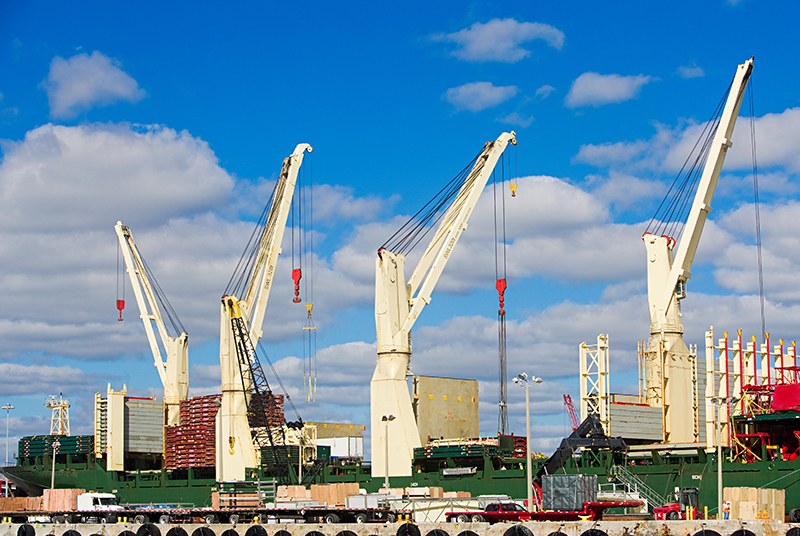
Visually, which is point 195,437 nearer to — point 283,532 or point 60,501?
point 60,501

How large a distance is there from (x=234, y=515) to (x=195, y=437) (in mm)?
34610

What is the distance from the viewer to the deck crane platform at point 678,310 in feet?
212

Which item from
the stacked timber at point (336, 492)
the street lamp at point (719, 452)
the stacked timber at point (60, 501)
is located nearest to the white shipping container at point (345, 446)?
the stacked timber at point (336, 492)

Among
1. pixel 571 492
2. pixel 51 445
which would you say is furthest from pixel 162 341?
pixel 571 492

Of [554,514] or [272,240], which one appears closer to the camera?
[554,514]

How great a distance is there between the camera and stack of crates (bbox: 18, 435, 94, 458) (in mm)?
85875

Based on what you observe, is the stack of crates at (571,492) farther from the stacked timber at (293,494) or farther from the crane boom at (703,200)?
the crane boom at (703,200)

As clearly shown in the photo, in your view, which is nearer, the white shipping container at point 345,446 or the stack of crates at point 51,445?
the stack of crates at point 51,445

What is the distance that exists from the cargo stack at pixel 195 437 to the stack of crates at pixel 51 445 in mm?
8576

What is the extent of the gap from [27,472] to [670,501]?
60179 millimetres

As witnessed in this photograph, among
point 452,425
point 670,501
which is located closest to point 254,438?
point 452,425

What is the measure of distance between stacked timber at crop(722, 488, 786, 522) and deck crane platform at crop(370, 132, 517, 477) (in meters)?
24.3

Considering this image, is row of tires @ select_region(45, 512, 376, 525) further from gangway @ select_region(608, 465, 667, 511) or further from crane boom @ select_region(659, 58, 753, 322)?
crane boom @ select_region(659, 58, 753, 322)

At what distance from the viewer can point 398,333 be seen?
6788cm
